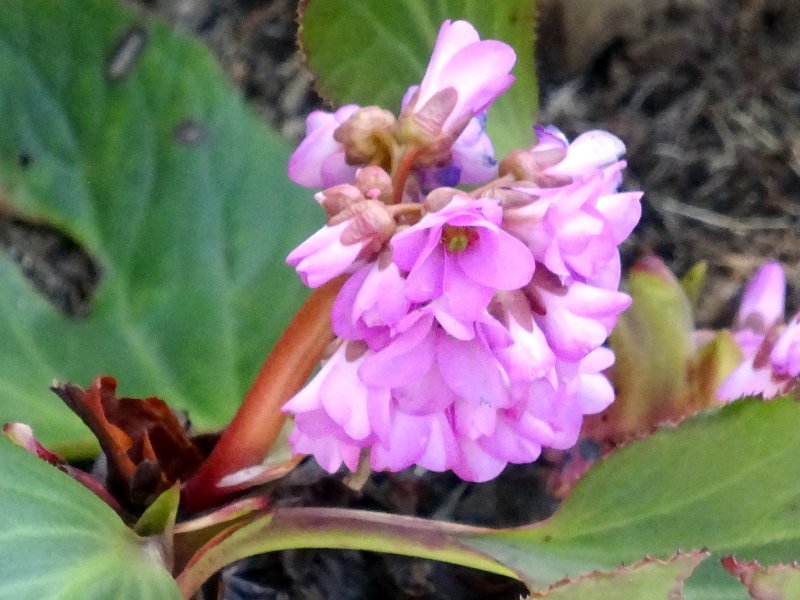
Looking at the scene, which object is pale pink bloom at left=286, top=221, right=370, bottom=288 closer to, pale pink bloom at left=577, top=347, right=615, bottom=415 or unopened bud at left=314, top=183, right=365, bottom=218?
unopened bud at left=314, top=183, right=365, bottom=218

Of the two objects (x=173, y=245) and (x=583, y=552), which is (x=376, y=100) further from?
(x=583, y=552)

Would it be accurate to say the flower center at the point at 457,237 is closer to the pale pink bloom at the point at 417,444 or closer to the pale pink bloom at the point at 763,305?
the pale pink bloom at the point at 417,444

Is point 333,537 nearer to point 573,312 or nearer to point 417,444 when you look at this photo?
point 417,444

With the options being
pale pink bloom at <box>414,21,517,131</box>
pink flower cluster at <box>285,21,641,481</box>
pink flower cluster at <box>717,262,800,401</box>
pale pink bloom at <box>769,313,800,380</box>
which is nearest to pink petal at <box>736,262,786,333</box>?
pink flower cluster at <box>717,262,800,401</box>

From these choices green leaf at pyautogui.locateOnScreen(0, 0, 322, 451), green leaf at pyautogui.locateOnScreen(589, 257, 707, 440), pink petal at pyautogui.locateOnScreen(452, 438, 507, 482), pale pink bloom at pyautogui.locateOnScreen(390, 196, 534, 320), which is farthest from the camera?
green leaf at pyautogui.locateOnScreen(0, 0, 322, 451)

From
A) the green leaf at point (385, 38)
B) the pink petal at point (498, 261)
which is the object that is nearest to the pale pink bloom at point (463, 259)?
the pink petal at point (498, 261)

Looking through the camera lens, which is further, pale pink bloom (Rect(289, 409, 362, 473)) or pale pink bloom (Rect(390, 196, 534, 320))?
pale pink bloom (Rect(289, 409, 362, 473))

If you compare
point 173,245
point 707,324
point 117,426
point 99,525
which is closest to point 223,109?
point 173,245
